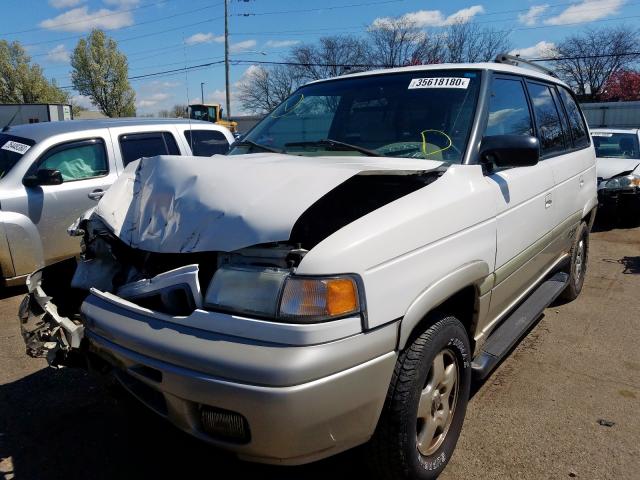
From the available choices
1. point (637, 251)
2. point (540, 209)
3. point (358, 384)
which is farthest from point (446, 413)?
point (637, 251)

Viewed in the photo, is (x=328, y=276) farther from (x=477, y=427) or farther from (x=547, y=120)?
(x=547, y=120)

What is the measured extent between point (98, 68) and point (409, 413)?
53.2 m

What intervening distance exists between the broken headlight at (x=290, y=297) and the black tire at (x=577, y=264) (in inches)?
143

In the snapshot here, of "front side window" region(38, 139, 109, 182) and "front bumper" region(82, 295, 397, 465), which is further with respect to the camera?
"front side window" region(38, 139, 109, 182)

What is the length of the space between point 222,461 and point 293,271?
1366mm

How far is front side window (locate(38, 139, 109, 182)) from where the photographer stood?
5609 mm

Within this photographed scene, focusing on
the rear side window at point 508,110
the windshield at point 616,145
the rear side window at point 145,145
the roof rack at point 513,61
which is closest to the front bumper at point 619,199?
the windshield at point 616,145

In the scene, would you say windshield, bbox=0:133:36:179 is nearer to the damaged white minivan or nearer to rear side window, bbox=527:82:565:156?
Result: the damaged white minivan

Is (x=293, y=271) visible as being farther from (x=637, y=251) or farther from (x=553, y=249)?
(x=637, y=251)

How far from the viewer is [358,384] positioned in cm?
192

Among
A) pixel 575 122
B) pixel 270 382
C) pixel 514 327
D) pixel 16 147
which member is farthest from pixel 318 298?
pixel 16 147

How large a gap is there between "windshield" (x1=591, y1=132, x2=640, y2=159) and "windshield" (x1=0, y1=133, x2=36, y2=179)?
31.8 feet

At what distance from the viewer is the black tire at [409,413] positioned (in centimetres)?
212

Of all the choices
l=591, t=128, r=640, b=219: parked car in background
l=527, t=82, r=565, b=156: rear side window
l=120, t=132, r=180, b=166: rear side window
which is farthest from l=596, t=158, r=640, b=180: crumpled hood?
l=120, t=132, r=180, b=166: rear side window
